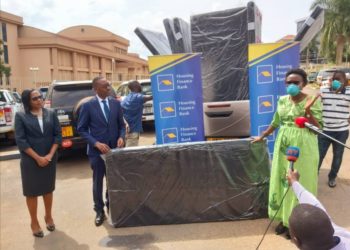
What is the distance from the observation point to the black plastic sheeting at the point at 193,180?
175 inches

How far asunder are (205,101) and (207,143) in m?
2.33

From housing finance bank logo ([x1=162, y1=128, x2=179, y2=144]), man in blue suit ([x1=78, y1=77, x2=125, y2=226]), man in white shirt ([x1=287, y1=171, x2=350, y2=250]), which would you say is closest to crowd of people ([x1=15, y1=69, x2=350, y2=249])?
man in blue suit ([x1=78, y1=77, x2=125, y2=226])

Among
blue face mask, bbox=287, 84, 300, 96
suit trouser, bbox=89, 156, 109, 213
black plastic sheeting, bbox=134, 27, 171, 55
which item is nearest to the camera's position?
blue face mask, bbox=287, 84, 300, 96

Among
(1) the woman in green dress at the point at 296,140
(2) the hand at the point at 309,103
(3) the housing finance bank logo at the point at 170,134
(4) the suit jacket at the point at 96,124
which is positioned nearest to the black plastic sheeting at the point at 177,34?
(3) the housing finance bank logo at the point at 170,134

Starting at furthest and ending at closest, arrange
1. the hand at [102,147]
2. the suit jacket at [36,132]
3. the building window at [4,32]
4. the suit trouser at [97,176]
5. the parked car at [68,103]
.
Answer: the building window at [4,32], the parked car at [68,103], the suit trouser at [97,176], the hand at [102,147], the suit jacket at [36,132]

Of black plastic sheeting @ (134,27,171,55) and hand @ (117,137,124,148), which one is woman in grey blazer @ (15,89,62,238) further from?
black plastic sheeting @ (134,27,171,55)

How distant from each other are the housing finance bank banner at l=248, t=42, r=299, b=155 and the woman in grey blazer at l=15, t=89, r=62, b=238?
268 cm

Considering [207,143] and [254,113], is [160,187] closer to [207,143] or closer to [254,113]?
[207,143]

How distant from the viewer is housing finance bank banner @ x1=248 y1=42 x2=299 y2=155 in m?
5.11

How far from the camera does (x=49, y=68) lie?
140ft

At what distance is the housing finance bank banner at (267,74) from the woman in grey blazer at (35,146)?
2.68 m

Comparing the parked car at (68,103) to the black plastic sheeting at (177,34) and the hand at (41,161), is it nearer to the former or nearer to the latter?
the black plastic sheeting at (177,34)

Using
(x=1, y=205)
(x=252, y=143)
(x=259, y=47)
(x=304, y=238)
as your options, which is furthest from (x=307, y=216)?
(x=1, y=205)

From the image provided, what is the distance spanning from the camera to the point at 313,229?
1777 mm
